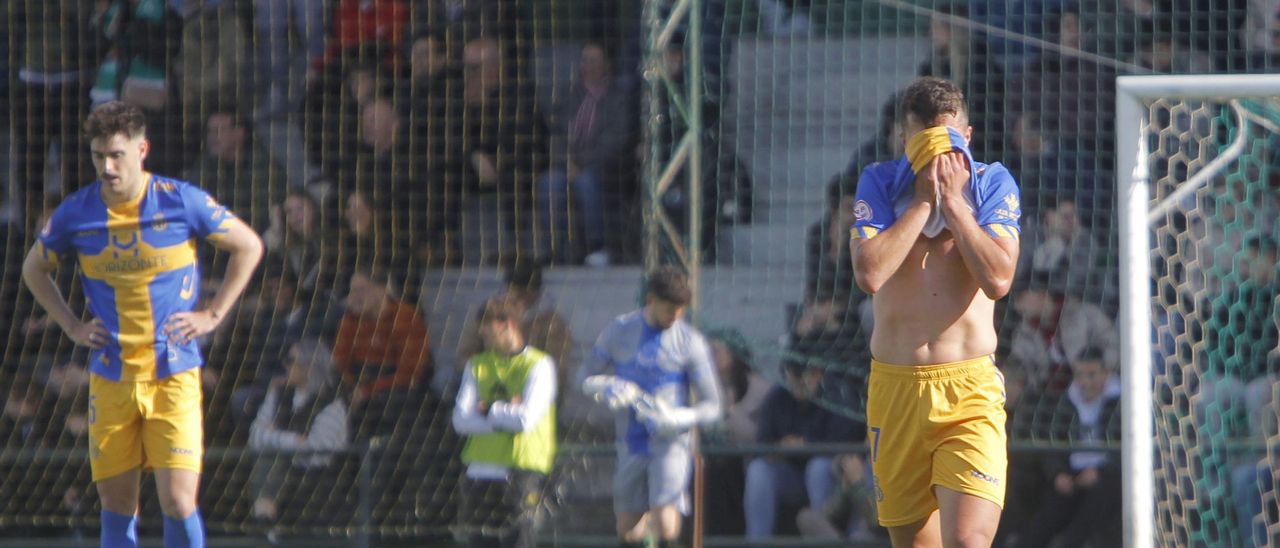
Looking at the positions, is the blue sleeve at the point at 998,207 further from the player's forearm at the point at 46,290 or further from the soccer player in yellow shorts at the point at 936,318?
the player's forearm at the point at 46,290

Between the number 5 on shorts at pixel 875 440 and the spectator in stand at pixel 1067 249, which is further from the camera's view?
the spectator in stand at pixel 1067 249

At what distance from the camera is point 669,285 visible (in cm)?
738

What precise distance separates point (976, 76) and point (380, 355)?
11.7 ft

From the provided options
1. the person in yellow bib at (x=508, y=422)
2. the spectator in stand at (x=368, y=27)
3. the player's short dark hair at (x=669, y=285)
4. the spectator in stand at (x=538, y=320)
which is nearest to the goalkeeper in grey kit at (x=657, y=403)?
the player's short dark hair at (x=669, y=285)

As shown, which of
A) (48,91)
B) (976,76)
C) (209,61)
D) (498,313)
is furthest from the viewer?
(48,91)

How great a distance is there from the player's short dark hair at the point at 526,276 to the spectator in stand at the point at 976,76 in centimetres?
239

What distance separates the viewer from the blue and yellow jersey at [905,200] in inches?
171

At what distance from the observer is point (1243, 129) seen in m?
5.34

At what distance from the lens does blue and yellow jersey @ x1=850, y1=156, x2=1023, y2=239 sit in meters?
4.35

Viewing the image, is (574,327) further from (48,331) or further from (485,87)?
(48,331)

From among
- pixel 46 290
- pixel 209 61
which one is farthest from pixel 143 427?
pixel 209 61

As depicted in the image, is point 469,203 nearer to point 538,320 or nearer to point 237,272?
point 538,320

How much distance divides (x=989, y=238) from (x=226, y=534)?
20.3 ft

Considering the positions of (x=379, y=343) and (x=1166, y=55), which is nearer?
(x=1166, y=55)
